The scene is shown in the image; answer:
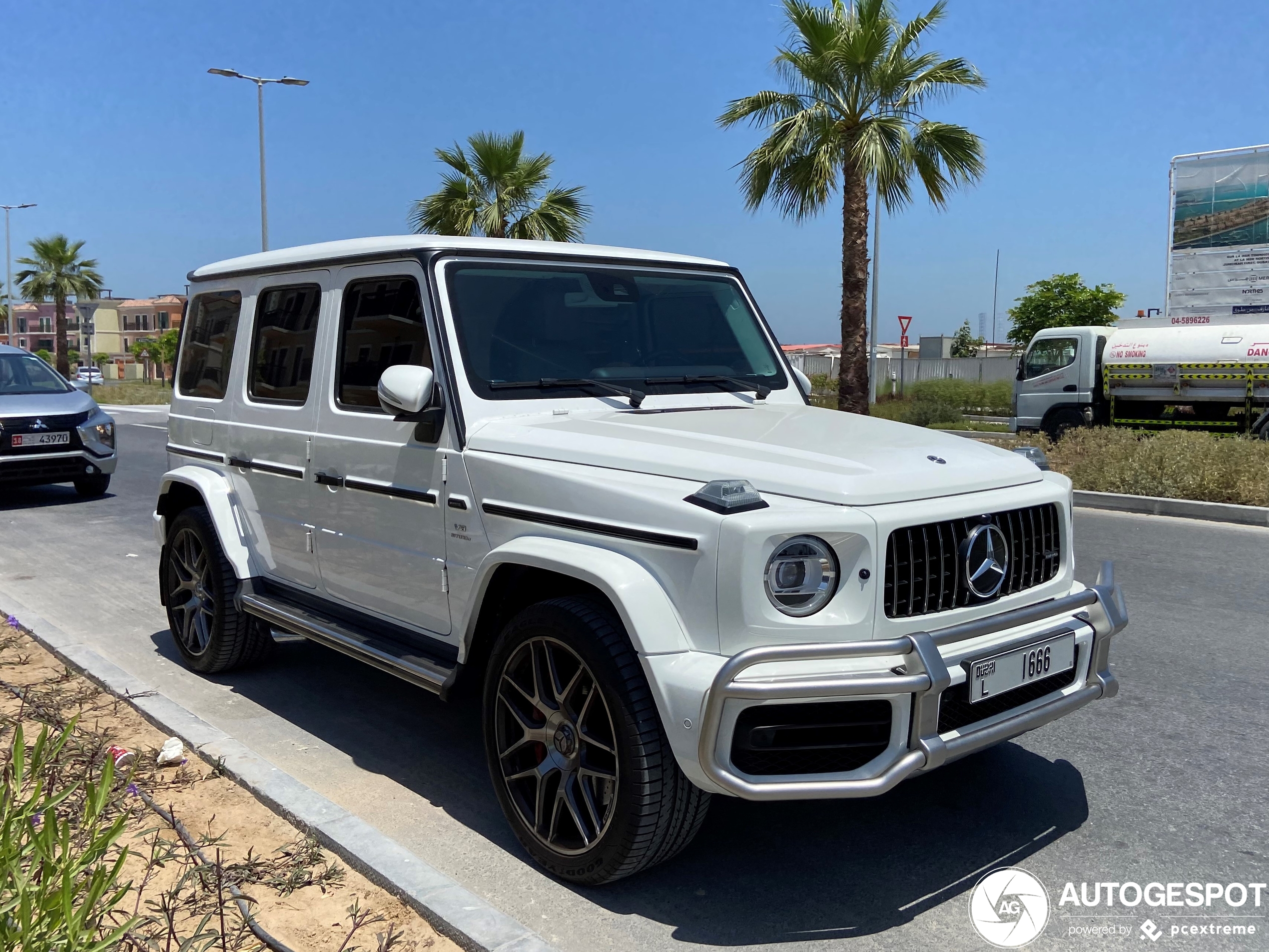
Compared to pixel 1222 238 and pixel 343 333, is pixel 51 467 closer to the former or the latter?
pixel 343 333

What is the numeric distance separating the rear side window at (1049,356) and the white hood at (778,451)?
61.7ft

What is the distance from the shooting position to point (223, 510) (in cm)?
527

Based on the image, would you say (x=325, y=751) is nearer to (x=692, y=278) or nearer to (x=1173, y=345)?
(x=692, y=278)

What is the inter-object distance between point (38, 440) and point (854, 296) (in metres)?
12.3

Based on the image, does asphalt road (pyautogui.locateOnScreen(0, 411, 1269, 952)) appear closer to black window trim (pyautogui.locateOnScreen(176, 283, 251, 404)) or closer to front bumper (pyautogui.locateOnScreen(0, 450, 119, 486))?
black window trim (pyautogui.locateOnScreen(176, 283, 251, 404))

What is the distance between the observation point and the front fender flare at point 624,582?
118 inches

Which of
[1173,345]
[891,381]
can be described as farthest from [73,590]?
[891,381]

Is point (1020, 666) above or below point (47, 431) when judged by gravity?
below

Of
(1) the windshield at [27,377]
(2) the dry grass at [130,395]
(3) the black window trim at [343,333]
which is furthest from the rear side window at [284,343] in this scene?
(2) the dry grass at [130,395]

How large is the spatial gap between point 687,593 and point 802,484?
17.3 inches

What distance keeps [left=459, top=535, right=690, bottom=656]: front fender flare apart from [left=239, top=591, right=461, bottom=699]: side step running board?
650 millimetres

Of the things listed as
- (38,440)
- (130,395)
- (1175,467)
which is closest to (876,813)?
(1175,467)

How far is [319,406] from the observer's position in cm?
463

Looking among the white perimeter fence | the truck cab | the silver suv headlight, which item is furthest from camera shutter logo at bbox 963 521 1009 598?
the white perimeter fence
